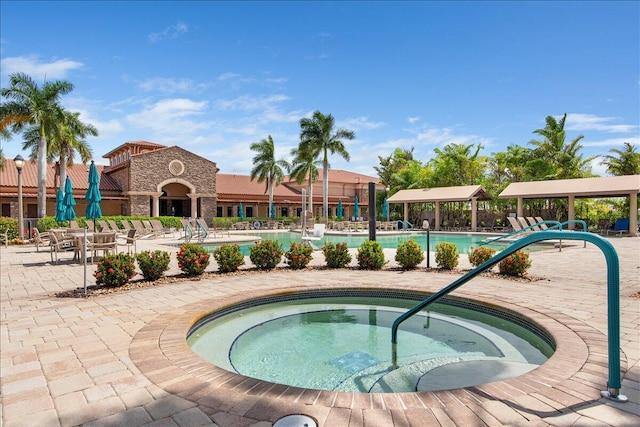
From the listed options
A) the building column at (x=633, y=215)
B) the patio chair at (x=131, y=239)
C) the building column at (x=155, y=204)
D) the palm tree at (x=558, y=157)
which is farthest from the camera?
the building column at (x=155, y=204)

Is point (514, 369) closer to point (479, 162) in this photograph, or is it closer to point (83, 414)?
point (83, 414)

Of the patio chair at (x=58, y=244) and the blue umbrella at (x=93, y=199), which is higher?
the blue umbrella at (x=93, y=199)

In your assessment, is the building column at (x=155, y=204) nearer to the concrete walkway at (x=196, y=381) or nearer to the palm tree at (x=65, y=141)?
the palm tree at (x=65, y=141)

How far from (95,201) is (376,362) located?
9190 millimetres

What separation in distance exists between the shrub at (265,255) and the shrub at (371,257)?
2.02 m

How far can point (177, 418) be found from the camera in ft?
8.20

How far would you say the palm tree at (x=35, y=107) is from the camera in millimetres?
19859

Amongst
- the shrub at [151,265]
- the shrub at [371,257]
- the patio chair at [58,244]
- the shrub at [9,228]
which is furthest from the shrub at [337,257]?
the shrub at [9,228]

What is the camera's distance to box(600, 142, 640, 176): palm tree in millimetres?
27442

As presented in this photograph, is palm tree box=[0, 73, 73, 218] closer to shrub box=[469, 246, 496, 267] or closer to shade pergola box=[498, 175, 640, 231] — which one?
shrub box=[469, 246, 496, 267]

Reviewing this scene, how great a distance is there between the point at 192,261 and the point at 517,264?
6897 millimetres

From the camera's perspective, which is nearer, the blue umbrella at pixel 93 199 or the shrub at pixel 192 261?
the shrub at pixel 192 261

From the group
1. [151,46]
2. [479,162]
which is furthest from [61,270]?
[479,162]

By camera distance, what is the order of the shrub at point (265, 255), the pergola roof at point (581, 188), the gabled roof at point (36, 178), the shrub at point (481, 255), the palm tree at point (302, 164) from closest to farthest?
the shrub at point (481, 255)
the shrub at point (265, 255)
the pergola roof at point (581, 188)
the gabled roof at point (36, 178)
the palm tree at point (302, 164)
